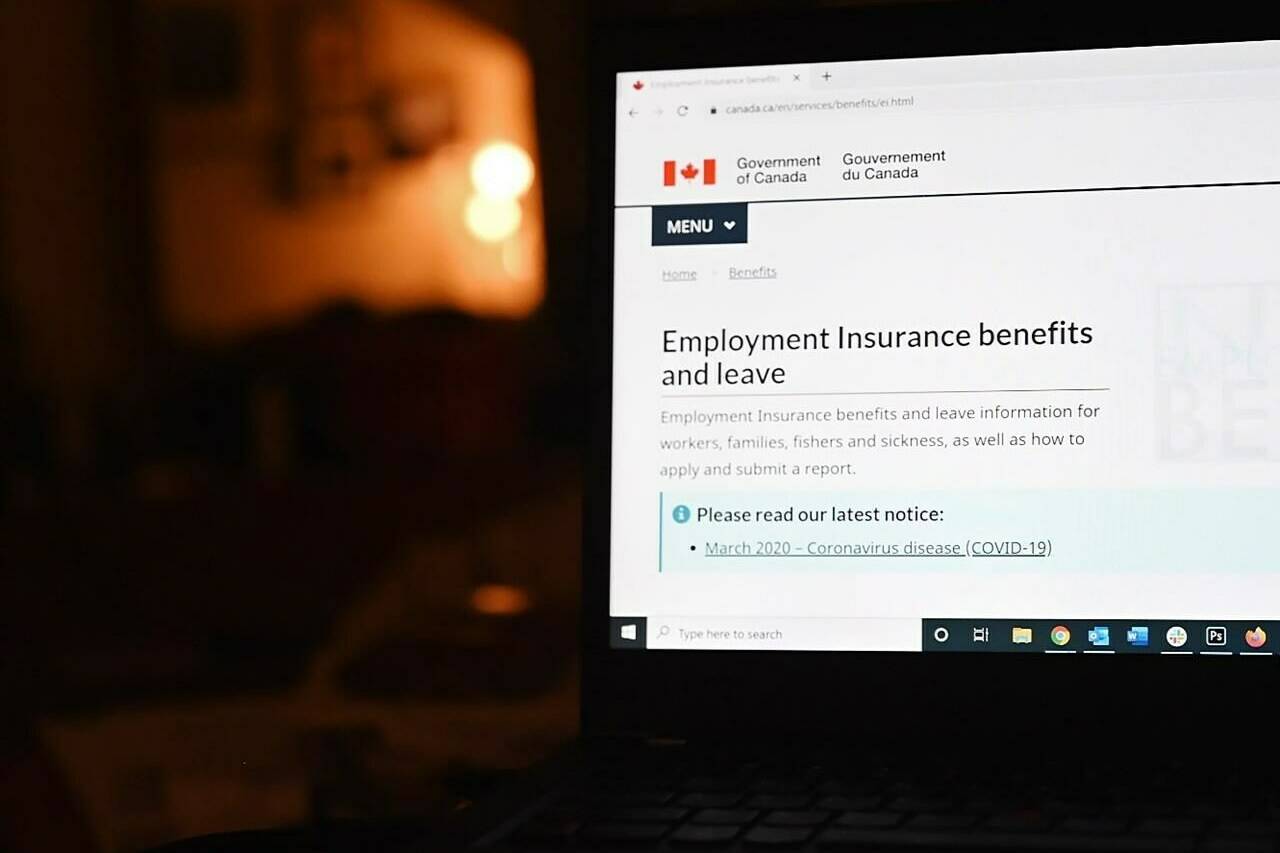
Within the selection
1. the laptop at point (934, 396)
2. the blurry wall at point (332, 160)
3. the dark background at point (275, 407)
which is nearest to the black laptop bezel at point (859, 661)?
the laptop at point (934, 396)

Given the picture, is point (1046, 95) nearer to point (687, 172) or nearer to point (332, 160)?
point (687, 172)

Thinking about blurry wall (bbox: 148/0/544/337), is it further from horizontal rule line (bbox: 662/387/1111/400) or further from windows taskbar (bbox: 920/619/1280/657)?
windows taskbar (bbox: 920/619/1280/657)

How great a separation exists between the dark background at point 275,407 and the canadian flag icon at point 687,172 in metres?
0.36

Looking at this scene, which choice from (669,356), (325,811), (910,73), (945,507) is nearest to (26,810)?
(325,811)

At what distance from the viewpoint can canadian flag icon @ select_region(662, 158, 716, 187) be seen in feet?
2.82

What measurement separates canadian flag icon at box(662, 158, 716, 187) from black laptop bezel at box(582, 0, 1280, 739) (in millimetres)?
35

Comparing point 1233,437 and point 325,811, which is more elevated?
point 1233,437

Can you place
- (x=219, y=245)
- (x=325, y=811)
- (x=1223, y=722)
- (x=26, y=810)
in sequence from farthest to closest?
1. (x=219, y=245)
2. (x=325, y=811)
3. (x=26, y=810)
4. (x=1223, y=722)

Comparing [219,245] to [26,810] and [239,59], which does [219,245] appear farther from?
[26,810]

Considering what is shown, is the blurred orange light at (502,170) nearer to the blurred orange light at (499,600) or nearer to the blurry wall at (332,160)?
the blurry wall at (332,160)

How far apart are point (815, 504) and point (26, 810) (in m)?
0.53

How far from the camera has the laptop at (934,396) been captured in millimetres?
793

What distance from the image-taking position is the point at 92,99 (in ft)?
4.32

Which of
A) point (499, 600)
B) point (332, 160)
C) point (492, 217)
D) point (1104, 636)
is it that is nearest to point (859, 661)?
point (1104, 636)
